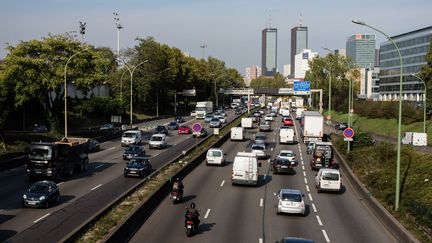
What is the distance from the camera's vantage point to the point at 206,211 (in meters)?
25.8

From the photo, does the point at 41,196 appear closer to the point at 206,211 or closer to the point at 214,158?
the point at 206,211

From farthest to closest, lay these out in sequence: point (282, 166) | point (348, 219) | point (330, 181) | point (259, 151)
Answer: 1. point (259, 151)
2. point (282, 166)
3. point (330, 181)
4. point (348, 219)

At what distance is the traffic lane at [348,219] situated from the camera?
72.0ft

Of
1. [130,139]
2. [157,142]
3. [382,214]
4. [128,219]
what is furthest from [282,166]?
[130,139]

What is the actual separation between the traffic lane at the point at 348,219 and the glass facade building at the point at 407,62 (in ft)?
309

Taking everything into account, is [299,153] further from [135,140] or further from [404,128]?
[404,128]

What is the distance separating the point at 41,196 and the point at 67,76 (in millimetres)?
33615

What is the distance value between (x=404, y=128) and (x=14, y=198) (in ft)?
202

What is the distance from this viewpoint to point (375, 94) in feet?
636

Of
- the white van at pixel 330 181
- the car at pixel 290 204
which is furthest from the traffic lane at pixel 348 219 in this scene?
the car at pixel 290 204

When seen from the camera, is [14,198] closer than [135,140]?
Yes

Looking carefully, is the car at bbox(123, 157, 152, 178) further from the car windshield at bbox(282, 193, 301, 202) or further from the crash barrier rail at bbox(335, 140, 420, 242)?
the crash barrier rail at bbox(335, 140, 420, 242)

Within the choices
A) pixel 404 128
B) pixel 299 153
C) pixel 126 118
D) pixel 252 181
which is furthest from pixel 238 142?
pixel 126 118

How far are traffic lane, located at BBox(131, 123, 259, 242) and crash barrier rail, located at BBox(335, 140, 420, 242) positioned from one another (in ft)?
20.3
